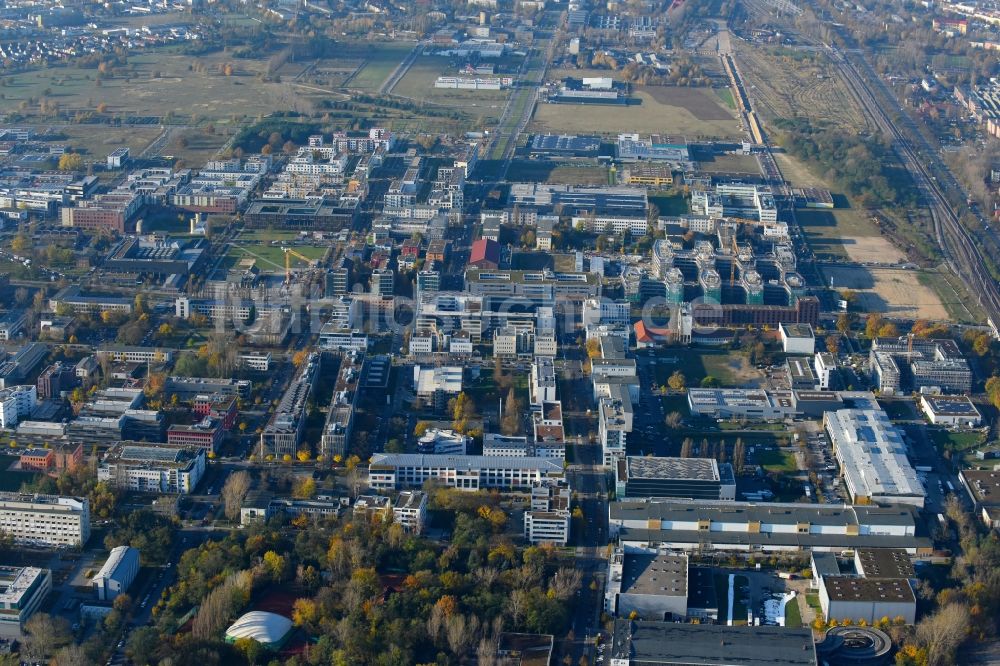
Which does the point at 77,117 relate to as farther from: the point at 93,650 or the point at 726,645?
the point at 726,645

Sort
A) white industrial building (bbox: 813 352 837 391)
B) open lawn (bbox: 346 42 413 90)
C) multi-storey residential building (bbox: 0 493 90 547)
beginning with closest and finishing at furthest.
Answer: multi-storey residential building (bbox: 0 493 90 547) < white industrial building (bbox: 813 352 837 391) < open lawn (bbox: 346 42 413 90)

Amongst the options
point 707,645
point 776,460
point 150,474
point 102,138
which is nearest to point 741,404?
point 776,460

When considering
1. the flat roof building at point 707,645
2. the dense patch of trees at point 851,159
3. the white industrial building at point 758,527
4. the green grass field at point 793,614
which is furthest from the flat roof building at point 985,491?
the dense patch of trees at point 851,159

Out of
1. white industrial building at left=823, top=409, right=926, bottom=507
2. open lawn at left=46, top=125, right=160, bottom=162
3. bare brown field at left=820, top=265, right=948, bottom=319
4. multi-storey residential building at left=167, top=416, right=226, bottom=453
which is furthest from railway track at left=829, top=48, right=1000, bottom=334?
open lawn at left=46, top=125, right=160, bottom=162

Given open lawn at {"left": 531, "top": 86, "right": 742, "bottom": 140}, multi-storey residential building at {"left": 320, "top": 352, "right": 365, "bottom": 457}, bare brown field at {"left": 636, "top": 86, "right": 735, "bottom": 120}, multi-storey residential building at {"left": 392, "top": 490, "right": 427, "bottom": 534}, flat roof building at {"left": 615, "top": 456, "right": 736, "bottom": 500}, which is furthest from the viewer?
bare brown field at {"left": 636, "top": 86, "right": 735, "bottom": 120}

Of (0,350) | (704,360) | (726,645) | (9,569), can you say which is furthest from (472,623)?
(0,350)

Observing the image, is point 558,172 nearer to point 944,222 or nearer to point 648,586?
point 944,222

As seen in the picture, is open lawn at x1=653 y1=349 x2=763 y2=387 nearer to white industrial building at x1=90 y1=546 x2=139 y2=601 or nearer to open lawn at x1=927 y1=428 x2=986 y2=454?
open lawn at x1=927 y1=428 x2=986 y2=454
